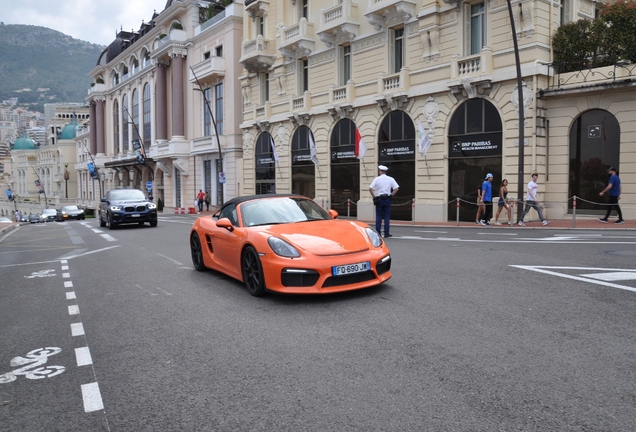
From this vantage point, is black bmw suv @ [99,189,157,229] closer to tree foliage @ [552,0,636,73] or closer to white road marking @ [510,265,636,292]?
tree foliage @ [552,0,636,73]

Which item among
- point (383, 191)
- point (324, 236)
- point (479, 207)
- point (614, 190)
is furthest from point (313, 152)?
point (324, 236)

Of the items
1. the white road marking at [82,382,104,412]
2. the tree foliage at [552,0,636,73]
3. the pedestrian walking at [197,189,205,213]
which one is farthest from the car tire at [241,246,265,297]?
the pedestrian walking at [197,189,205,213]

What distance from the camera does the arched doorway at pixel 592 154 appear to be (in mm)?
19000

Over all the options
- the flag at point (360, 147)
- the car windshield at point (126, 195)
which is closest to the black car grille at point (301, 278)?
the car windshield at point (126, 195)

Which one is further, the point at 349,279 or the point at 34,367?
the point at 349,279

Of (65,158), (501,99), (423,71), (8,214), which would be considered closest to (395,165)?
(423,71)

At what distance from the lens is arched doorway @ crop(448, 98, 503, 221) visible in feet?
69.3

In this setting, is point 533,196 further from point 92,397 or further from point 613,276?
point 92,397

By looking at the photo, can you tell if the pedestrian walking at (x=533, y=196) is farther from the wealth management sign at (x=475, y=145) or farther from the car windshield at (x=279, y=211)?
the car windshield at (x=279, y=211)

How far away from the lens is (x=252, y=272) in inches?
281

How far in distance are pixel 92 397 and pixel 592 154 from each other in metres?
19.8

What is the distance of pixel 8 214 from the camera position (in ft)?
407

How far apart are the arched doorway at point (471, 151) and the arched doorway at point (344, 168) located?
6.27 m

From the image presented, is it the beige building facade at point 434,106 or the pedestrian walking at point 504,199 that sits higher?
the beige building facade at point 434,106
